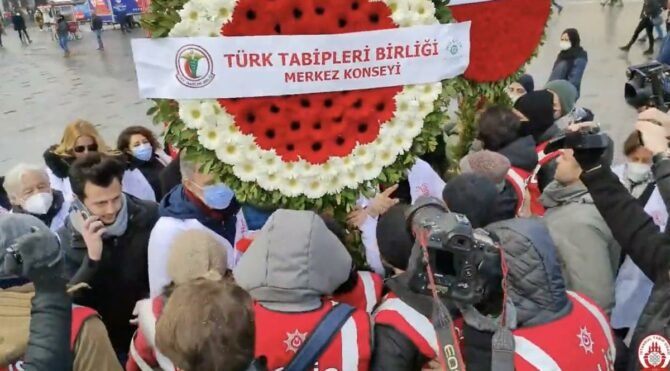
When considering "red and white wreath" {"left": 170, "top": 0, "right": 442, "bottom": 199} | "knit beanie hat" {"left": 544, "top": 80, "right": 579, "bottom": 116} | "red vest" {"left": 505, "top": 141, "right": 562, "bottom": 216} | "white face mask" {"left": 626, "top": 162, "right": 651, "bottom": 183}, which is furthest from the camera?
"knit beanie hat" {"left": 544, "top": 80, "right": 579, "bottom": 116}

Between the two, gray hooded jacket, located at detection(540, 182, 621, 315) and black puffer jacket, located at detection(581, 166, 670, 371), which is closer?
black puffer jacket, located at detection(581, 166, 670, 371)

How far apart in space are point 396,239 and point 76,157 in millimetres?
2746

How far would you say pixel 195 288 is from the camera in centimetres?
163

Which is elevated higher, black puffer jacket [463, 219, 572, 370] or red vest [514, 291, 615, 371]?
black puffer jacket [463, 219, 572, 370]

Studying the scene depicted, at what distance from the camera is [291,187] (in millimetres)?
2326

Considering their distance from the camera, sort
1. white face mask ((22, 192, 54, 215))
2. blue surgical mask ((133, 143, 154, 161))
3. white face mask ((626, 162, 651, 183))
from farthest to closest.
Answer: blue surgical mask ((133, 143, 154, 161)) < white face mask ((22, 192, 54, 215)) < white face mask ((626, 162, 651, 183))

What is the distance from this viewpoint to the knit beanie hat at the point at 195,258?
218 centimetres

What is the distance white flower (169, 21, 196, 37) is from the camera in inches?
85.6

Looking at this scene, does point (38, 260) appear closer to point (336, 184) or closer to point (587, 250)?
point (336, 184)

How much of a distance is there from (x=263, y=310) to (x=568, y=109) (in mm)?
3597

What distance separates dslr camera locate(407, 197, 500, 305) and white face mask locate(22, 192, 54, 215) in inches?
103

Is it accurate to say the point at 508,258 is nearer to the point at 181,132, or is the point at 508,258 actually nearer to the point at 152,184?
the point at 181,132

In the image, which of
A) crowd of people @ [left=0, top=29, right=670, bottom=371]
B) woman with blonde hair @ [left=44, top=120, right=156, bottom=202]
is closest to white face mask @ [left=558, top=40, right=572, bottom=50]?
A: crowd of people @ [left=0, top=29, right=670, bottom=371]

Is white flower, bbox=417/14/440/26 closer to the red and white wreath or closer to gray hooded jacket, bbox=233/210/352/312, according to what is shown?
the red and white wreath
